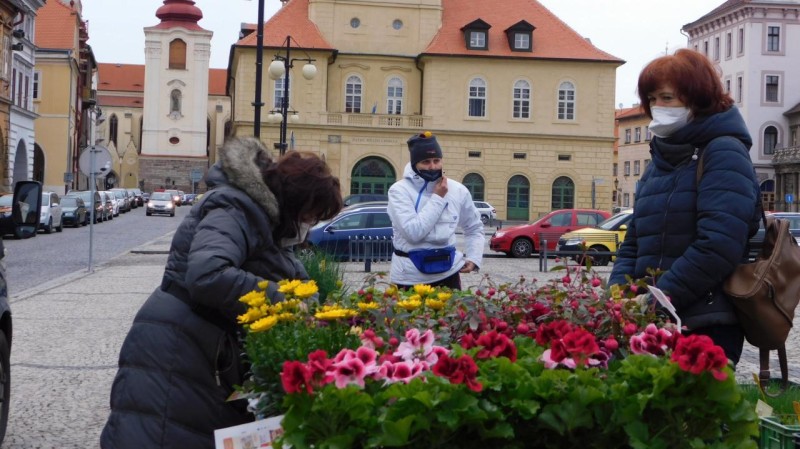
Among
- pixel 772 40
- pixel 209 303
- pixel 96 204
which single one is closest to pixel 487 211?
pixel 96 204

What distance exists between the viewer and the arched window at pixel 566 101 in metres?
60.5

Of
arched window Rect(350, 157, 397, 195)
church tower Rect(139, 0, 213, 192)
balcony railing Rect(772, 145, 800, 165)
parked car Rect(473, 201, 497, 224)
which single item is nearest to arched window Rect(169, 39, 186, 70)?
church tower Rect(139, 0, 213, 192)

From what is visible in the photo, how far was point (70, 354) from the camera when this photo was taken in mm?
10195

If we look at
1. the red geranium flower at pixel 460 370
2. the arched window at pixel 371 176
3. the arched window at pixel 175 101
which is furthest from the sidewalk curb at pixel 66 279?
the arched window at pixel 175 101

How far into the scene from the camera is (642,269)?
14.1ft

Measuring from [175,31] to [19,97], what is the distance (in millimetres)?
44612

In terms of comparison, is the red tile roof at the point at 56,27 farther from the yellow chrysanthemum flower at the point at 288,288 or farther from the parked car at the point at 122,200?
the yellow chrysanthemum flower at the point at 288,288

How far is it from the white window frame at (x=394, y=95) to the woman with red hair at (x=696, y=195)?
185 ft

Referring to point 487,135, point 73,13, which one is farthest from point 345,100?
point 73,13

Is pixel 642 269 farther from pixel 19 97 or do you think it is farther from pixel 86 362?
pixel 19 97

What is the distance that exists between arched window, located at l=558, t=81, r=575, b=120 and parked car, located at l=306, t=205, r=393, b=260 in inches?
1381

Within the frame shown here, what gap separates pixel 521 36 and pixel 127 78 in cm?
9011

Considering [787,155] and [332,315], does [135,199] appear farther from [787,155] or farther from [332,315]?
[332,315]

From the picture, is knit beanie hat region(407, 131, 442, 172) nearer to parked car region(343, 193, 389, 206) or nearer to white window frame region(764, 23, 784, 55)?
parked car region(343, 193, 389, 206)
